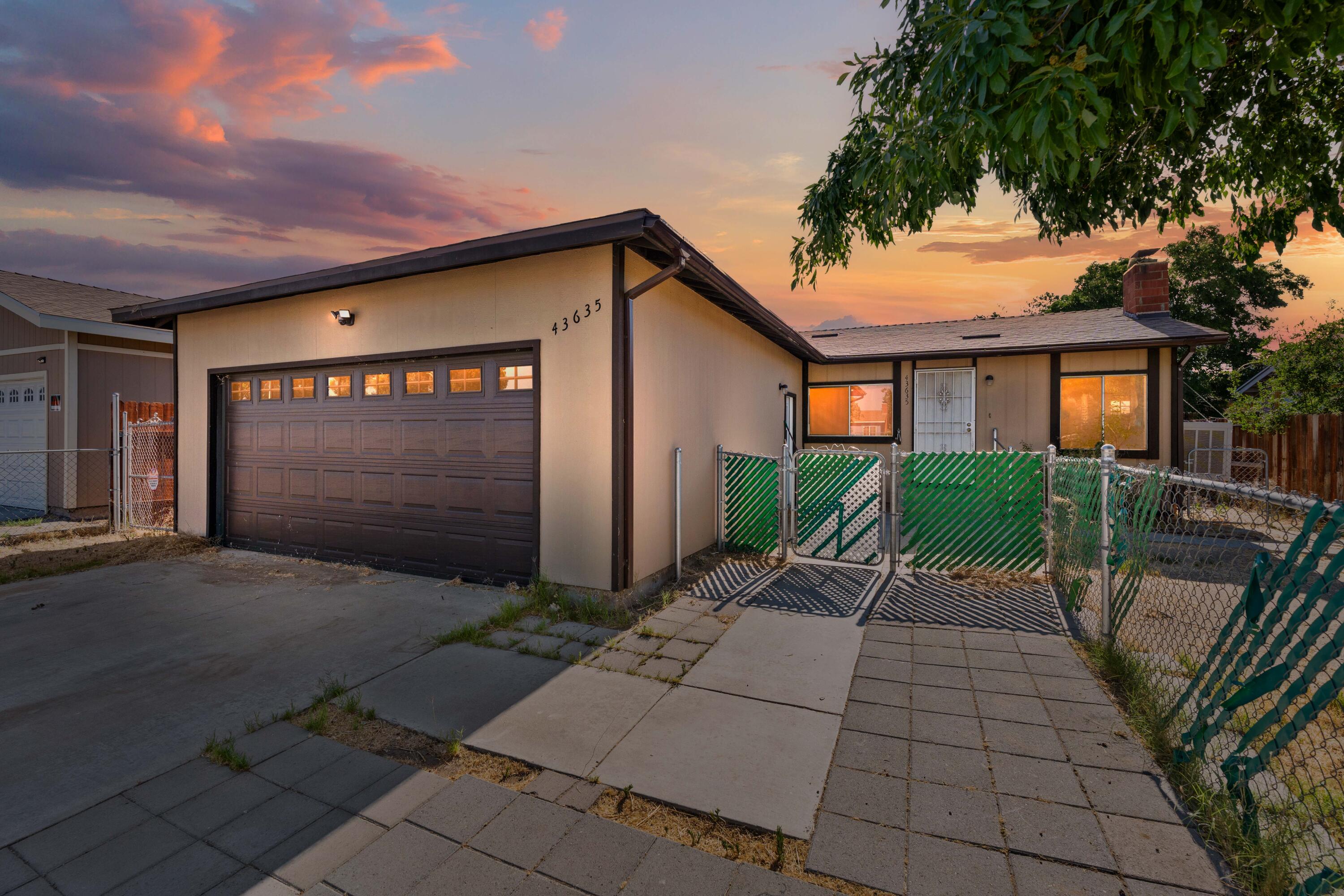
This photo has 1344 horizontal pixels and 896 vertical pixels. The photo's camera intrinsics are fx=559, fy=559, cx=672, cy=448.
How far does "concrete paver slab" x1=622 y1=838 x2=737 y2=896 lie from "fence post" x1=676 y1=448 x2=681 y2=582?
374 centimetres

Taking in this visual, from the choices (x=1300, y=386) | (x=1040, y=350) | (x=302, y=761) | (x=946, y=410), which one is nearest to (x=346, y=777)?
(x=302, y=761)

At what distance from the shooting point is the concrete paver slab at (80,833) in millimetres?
1966

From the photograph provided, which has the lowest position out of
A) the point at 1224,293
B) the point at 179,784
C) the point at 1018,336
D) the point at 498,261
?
the point at 179,784

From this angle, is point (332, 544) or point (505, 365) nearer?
point (505, 365)

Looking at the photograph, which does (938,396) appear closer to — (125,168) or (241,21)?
(241,21)

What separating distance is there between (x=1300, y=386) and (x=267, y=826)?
1922cm

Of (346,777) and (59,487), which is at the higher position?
(59,487)

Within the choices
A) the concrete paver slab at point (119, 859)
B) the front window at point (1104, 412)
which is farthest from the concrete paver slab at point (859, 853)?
the front window at point (1104, 412)

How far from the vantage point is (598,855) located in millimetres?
1959

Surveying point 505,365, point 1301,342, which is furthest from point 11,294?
point 1301,342

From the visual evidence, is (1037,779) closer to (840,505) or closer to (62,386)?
(840,505)

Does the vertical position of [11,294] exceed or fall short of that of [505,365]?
it exceeds it

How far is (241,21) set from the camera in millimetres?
6793

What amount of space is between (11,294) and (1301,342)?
27016 mm
